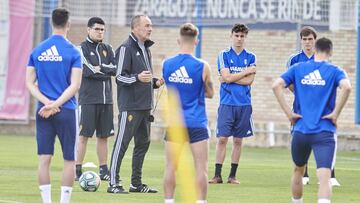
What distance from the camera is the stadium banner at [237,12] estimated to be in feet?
83.7

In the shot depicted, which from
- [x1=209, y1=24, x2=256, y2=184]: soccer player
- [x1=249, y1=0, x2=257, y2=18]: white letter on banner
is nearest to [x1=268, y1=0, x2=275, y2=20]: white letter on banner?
[x1=249, y1=0, x2=257, y2=18]: white letter on banner

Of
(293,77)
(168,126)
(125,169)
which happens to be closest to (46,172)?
(168,126)

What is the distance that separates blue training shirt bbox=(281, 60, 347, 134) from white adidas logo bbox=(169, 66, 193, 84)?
1193 mm

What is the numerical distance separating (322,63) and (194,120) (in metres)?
1.51

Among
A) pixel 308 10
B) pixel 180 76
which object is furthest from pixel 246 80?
pixel 308 10

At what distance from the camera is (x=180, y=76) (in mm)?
11867

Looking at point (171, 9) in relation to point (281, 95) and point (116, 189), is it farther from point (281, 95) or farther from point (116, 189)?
point (281, 95)

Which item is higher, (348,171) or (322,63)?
(322,63)

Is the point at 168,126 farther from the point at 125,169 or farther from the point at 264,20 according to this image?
the point at 264,20

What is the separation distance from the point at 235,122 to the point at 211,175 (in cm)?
141

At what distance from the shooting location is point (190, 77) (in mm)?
11859

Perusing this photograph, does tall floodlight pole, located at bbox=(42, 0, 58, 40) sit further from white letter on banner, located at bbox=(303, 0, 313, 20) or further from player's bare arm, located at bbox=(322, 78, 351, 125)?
player's bare arm, located at bbox=(322, 78, 351, 125)

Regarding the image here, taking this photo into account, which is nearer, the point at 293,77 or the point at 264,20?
the point at 293,77

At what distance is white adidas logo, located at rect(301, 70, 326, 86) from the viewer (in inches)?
453
